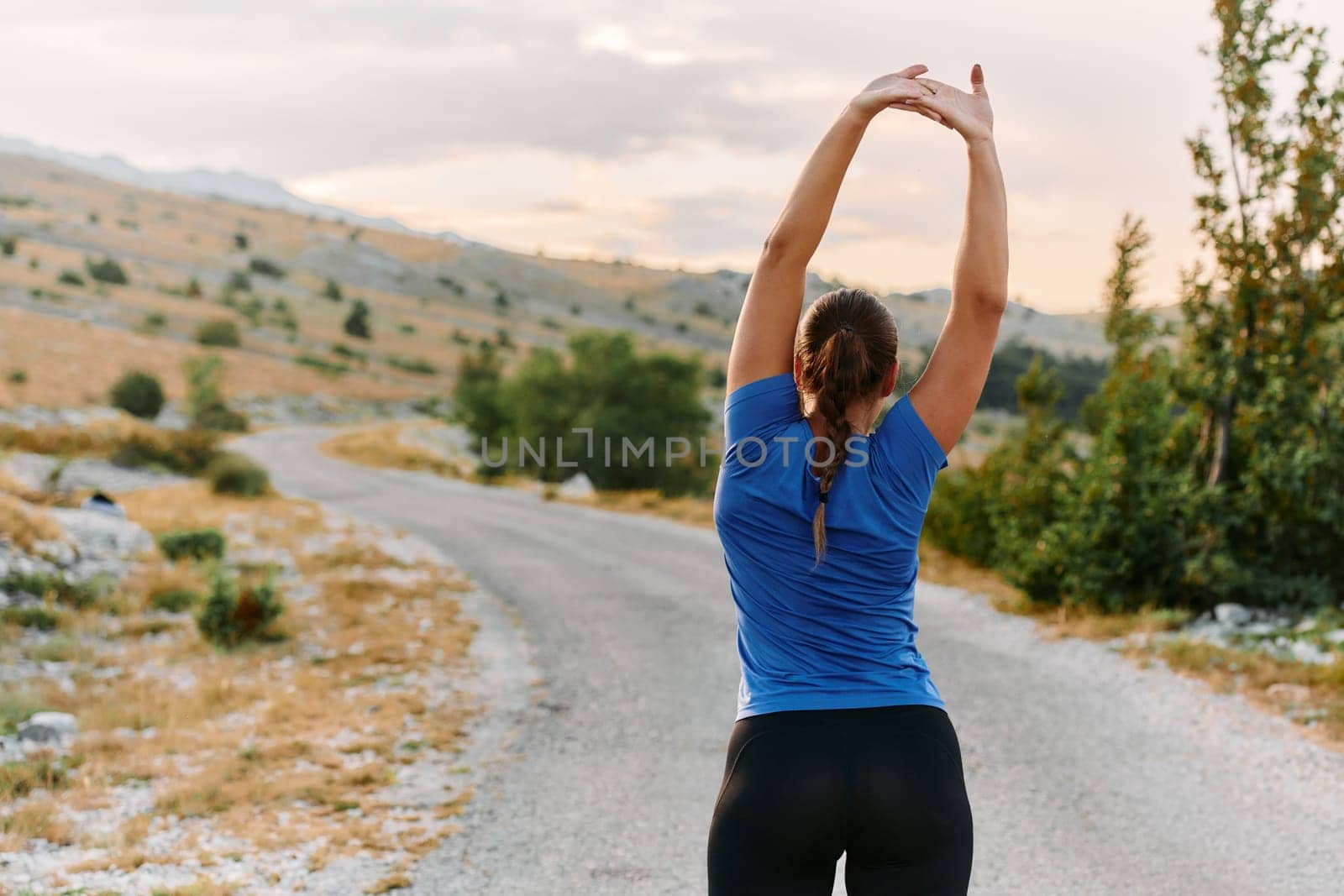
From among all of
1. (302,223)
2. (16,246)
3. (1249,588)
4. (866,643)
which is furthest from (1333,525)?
(302,223)

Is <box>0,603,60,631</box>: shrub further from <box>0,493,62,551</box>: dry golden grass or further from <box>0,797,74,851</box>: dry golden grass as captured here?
<box>0,797,74,851</box>: dry golden grass

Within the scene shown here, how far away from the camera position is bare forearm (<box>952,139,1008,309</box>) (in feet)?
5.89

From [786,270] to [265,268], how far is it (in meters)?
85.5

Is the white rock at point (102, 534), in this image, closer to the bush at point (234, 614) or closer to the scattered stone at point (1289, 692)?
the bush at point (234, 614)

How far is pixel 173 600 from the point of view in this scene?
945cm

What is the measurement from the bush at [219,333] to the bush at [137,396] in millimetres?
20675

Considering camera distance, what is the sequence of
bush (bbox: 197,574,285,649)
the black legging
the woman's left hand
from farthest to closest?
bush (bbox: 197,574,285,649) → the woman's left hand → the black legging

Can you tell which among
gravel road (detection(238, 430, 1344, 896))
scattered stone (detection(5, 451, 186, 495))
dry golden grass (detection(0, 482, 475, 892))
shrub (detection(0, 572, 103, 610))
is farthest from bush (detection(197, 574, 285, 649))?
scattered stone (detection(5, 451, 186, 495))

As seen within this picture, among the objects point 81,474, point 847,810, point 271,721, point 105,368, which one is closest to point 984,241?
point 847,810

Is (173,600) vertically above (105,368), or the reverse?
(105,368)

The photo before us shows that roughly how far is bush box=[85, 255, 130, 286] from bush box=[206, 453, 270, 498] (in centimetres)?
4634

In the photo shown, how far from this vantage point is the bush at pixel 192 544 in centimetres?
1127

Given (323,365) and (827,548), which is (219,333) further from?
(827,548)

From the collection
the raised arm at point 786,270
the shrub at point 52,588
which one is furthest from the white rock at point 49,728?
the raised arm at point 786,270
